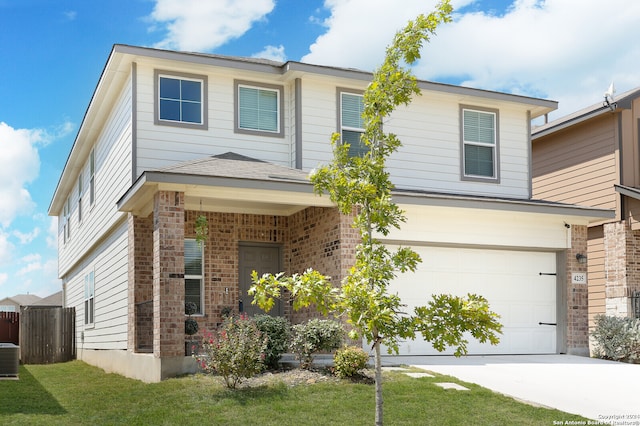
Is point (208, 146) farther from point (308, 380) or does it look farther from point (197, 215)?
point (308, 380)

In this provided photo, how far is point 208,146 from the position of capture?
15.3 meters

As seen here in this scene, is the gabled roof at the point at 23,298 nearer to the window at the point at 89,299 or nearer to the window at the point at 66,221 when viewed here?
the window at the point at 66,221

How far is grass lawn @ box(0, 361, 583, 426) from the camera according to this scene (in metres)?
9.32

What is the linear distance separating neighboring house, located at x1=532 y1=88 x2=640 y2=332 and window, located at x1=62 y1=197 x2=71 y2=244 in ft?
52.4

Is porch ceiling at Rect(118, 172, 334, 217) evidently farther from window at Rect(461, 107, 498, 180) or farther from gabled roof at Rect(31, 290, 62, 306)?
gabled roof at Rect(31, 290, 62, 306)

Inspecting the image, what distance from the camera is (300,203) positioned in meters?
13.6

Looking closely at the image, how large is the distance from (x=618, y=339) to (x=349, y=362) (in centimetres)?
738

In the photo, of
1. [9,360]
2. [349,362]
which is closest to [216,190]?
[349,362]

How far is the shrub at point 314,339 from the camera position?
468 inches

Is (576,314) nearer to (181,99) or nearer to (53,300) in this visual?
(181,99)

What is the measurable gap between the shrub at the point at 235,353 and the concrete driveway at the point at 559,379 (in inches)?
128

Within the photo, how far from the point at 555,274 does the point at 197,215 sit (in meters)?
7.84

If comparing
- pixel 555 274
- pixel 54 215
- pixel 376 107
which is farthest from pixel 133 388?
pixel 54 215

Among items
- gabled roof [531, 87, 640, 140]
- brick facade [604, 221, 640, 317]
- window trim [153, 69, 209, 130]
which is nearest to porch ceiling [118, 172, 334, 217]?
window trim [153, 69, 209, 130]
